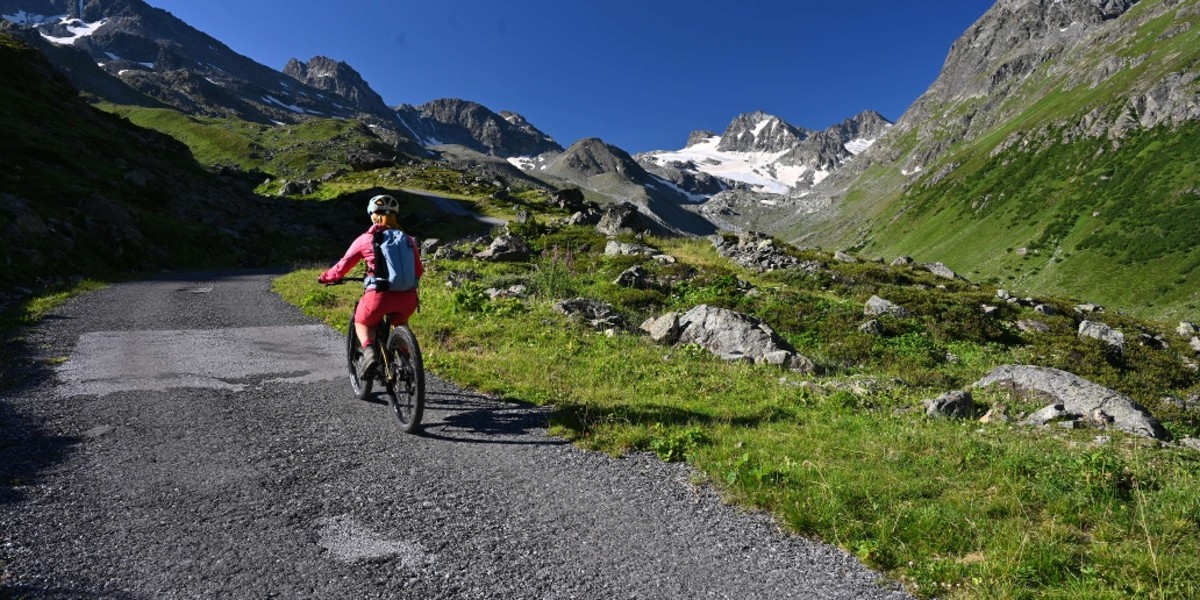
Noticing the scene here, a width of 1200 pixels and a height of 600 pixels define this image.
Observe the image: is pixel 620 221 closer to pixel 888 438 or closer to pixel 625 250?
pixel 625 250

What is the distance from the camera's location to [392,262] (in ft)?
27.2

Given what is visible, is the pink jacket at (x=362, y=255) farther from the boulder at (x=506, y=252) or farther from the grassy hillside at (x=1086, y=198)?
the grassy hillside at (x=1086, y=198)

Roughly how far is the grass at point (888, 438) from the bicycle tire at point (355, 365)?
6.26 feet

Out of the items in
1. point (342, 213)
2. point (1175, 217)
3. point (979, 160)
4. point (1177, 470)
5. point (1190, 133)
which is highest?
point (979, 160)

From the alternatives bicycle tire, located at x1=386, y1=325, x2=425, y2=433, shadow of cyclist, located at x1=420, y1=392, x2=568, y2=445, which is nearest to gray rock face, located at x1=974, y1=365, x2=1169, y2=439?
shadow of cyclist, located at x1=420, y1=392, x2=568, y2=445

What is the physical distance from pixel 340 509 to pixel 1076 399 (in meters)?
12.0

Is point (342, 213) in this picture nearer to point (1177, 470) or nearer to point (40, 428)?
point (40, 428)

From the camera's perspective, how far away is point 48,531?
529 cm

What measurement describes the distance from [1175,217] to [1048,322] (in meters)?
86.5

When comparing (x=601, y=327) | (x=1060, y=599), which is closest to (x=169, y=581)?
(x=1060, y=599)

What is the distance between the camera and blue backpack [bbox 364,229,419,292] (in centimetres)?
828

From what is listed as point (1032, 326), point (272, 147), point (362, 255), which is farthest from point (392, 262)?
A: point (272, 147)

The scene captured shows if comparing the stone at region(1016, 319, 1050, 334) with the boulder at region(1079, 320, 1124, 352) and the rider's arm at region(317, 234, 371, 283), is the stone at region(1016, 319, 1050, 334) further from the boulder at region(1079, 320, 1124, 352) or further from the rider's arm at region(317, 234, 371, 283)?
the rider's arm at region(317, 234, 371, 283)

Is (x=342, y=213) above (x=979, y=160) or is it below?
below
